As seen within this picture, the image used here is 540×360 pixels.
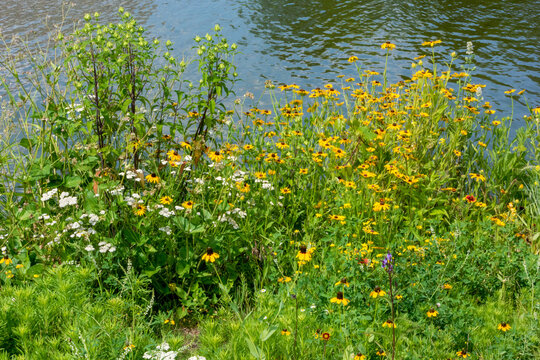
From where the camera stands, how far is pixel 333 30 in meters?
10.7

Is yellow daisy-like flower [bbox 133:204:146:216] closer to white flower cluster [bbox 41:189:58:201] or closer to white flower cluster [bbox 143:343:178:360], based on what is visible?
white flower cluster [bbox 41:189:58:201]

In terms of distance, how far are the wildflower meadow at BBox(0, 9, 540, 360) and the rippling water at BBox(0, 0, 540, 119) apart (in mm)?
3392

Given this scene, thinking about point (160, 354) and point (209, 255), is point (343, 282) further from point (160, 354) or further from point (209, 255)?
point (160, 354)

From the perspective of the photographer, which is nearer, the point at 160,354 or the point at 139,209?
the point at 160,354

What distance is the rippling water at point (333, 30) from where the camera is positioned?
826 centimetres

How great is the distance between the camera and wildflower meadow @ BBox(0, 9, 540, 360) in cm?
270

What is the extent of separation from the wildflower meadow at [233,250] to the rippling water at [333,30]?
3.39m

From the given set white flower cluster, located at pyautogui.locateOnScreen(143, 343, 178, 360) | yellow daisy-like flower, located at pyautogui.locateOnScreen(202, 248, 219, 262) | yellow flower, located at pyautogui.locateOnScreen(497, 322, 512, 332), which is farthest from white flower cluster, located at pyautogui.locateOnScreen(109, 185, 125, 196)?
yellow flower, located at pyautogui.locateOnScreen(497, 322, 512, 332)

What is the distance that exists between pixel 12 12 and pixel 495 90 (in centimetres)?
941

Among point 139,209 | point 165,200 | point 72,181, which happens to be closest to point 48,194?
point 72,181

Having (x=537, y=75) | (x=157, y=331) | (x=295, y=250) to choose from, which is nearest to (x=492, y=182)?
(x=295, y=250)

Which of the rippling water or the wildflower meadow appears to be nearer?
the wildflower meadow

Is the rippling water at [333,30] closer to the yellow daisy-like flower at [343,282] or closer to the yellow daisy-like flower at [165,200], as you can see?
the yellow daisy-like flower at [165,200]

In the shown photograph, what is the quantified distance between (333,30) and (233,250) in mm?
8096
